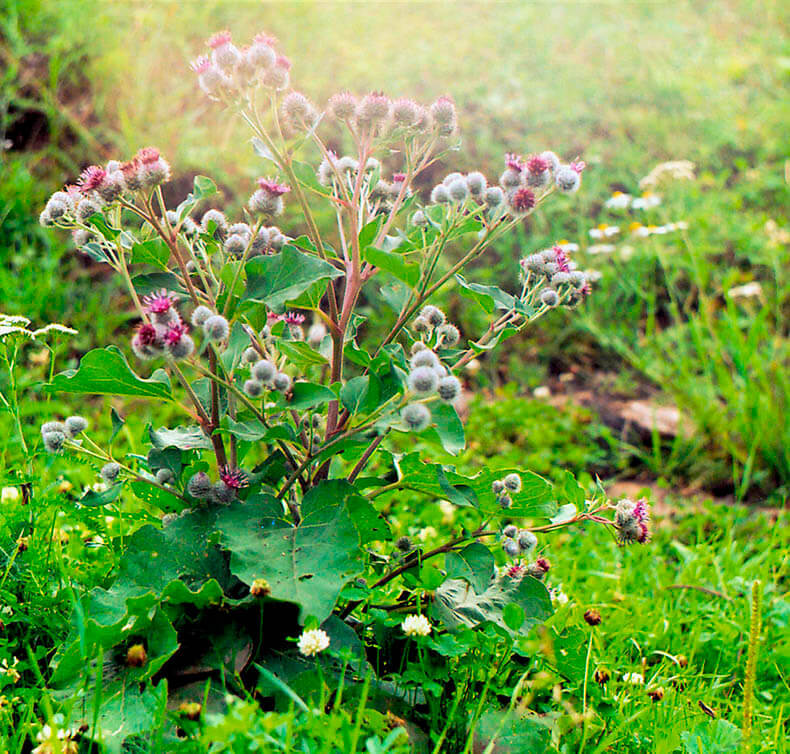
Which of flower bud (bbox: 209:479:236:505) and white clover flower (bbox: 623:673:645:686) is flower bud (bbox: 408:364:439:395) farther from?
white clover flower (bbox: 623:673:645:686)

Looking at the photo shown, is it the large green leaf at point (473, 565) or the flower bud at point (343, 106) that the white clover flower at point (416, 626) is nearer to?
the large green leaf at point (473, 565)

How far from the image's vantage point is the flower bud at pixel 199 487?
1.37 m

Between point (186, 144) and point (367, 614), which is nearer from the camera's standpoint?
point (367, 614)

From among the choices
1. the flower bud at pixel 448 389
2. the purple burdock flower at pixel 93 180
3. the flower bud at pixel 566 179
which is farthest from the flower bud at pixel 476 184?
the purple burdock flower at pixel 93 180

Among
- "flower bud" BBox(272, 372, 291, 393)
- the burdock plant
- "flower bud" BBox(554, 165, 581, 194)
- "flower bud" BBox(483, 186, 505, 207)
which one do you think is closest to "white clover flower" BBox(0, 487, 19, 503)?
the burdock plant

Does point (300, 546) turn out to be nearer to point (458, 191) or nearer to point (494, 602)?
point (494, 602)

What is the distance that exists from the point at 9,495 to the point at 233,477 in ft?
3.43

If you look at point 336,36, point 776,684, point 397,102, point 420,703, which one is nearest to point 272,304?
point 397,102

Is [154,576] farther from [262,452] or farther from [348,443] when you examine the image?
[262,452]

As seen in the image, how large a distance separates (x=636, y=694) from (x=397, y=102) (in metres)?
1.23

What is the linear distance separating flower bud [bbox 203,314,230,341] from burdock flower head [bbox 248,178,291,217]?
201 mm

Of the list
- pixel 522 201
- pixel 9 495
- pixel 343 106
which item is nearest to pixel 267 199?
pixel 343 106

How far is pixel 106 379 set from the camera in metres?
1.31

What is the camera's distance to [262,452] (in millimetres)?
2797
